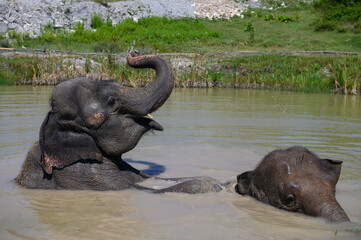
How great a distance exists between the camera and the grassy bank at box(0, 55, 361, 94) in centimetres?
2055

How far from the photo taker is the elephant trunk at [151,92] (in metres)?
Result: 5.71

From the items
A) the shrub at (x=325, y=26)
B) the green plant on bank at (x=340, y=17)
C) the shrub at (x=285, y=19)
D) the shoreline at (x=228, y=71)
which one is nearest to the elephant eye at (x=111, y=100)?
the shoreline at (x=228, y=71)

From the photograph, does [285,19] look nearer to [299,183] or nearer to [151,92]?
[151,92]

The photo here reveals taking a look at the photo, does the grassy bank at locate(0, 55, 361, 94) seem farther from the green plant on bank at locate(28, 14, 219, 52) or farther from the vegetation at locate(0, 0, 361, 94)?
the green plant on bank at locate(28, 14, 219, 52)

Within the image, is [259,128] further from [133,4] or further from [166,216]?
[133,4]

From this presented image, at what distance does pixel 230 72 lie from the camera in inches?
1001

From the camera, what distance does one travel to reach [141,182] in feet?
20.8

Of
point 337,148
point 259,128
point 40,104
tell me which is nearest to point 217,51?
point 40,104

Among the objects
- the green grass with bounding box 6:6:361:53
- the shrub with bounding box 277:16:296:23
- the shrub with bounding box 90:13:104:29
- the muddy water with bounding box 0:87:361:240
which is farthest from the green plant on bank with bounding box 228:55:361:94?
the shrub with bounding box 90:13:104:29

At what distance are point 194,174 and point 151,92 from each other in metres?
1.74

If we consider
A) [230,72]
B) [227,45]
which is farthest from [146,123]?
[227,45]

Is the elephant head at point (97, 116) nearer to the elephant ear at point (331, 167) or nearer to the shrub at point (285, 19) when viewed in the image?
the elephant ear at point (331, 167)

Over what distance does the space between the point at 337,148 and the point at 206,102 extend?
777 cm

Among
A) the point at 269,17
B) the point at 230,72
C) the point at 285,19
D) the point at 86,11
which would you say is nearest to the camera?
the point at 230,72
